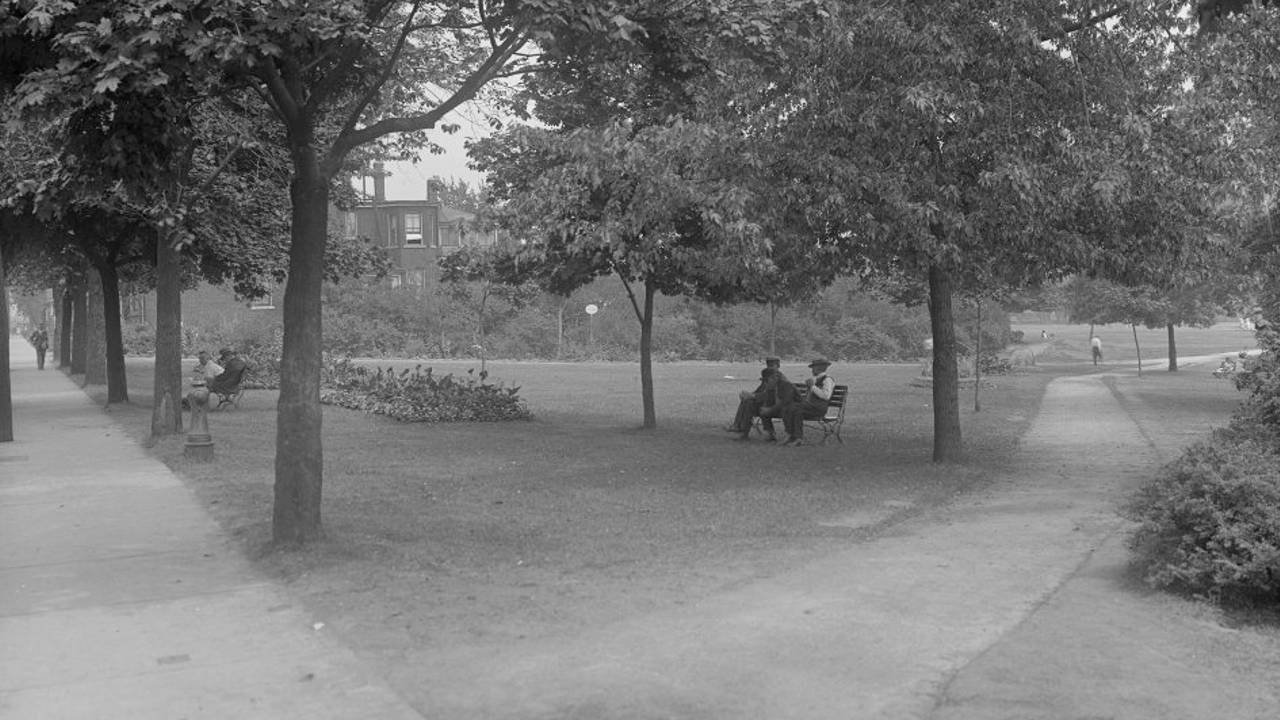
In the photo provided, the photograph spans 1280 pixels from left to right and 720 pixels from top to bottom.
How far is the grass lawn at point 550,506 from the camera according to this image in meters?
7.08

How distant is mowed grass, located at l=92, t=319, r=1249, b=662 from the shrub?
2.22 m

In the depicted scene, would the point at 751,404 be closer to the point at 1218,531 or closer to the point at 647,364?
the point at 647,364

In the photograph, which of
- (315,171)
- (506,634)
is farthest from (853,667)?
(315,171)

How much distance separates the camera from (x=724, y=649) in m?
5.96

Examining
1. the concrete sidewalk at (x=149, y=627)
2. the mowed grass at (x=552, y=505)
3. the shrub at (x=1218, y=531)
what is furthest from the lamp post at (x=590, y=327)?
the shrub at (x=1218, y=531)

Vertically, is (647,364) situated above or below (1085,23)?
below

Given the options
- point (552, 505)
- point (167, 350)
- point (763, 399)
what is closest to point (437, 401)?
point (167, 350)

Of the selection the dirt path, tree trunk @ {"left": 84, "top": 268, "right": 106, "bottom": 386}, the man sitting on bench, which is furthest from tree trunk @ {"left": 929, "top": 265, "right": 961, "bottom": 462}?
tree trunk @ {"left": 84, "top": 268, "right": 106, "bottom": 386}

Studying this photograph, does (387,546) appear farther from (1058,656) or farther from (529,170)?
(529,170)

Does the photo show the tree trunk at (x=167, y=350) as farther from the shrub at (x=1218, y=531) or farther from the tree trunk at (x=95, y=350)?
the tree trunk at (x=95, y=350)

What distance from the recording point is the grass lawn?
7078mm

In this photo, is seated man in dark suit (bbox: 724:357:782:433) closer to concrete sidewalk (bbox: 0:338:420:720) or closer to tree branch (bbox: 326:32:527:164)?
concrete sidewalk (bbox: 0:338:420:720)

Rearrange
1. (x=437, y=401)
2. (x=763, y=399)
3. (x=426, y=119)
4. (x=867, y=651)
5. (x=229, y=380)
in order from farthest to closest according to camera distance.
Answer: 1. (x=229, y=380)
2. (x=437, y=401)
3. (x=763, y=399)
4. (x=426, y=119)
5. (x=867, y=651)

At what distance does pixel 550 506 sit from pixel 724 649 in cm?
495
